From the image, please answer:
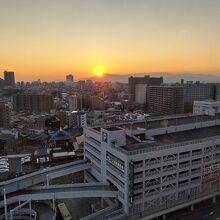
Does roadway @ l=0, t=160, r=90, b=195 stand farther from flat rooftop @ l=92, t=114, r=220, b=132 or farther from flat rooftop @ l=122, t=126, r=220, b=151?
flat rooftop @ l=122, t=126, r=220, b=151

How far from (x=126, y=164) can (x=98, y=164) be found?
8606mm

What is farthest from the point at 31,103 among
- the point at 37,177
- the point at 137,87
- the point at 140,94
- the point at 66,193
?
the point at 66,193

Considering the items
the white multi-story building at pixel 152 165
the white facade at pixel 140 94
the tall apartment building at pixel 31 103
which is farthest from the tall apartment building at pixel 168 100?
the white multi-story building at pixel 152 165

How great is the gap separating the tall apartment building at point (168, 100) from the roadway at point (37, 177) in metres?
68.3

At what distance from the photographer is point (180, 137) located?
120 ft

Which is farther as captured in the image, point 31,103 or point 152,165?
point 31,103

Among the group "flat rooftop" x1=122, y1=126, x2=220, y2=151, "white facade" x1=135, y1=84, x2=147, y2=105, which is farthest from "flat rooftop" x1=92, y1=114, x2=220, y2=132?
"white facade" x1=135, y1=84, x2=147, y2=105

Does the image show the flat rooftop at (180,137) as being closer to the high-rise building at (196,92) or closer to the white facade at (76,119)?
the white facade at (76,119)

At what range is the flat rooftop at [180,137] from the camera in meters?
31.8

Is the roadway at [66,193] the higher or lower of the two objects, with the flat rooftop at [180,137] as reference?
lower

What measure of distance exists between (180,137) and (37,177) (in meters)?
21.4

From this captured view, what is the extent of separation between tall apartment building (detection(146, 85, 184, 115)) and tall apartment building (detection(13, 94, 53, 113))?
5081 cm

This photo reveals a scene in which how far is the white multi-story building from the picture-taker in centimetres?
2850

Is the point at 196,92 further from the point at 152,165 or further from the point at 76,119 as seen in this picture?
the point at 152,165
